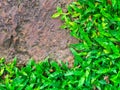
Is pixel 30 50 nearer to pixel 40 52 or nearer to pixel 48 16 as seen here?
pixel 40 52

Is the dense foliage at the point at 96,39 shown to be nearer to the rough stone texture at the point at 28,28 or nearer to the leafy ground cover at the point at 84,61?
the leafy ground cover at the point at 84,61

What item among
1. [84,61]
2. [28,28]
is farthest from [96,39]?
[28,28]

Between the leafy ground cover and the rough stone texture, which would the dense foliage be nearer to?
the leafy ground cover

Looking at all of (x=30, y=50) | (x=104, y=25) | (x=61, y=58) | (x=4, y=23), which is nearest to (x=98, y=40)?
(x=104, y=25)

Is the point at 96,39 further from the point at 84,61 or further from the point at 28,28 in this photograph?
the point at 28,28

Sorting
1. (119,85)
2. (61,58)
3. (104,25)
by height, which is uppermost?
(104,25)

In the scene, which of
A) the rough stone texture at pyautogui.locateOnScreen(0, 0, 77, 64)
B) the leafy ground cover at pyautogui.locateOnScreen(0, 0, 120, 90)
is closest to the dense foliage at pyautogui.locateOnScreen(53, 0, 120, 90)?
the leafy ground cover at pyautogui.locateOnScreen(0, 0, 120, 90)
